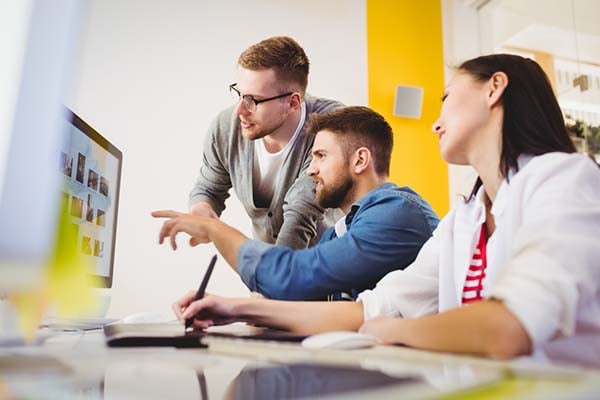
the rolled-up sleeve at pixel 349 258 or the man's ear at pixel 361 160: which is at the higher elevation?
the man's ear at pixel 361 160

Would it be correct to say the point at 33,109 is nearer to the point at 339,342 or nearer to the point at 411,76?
the point at 339,342

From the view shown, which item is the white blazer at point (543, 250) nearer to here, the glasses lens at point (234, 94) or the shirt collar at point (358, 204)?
the shirt collar at point (358, 204)

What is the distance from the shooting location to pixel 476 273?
3.19 ft

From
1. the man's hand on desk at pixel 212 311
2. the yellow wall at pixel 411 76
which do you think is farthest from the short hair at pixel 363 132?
the man's hand on desk at pixel 212 311

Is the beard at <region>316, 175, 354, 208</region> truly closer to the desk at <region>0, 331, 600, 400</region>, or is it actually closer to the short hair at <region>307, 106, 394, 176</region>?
the short hair at <region>307, 106, 394, 176</region>

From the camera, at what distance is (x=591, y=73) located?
99.1 inches

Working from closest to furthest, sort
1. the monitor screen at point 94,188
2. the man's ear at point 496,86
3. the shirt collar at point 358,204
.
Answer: the man's ear at point 496,86
the monitor screen at point 94,188
the shirt collar at point 358,204

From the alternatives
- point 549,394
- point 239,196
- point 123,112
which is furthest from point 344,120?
point 549,394

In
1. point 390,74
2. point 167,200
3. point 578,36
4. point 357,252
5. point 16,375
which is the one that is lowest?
point 16,375

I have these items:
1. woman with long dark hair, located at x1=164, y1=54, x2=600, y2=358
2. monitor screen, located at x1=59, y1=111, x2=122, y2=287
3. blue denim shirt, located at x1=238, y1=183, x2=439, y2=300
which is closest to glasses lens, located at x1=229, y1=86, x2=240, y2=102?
monitor screen, located at x1=59, y1=111, x2=122, y2=287

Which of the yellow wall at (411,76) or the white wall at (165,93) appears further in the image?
the yellow wall at (411,76)

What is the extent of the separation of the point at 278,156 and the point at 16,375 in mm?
1691

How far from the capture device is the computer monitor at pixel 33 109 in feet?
0.82

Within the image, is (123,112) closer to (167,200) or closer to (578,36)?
(167,200)
